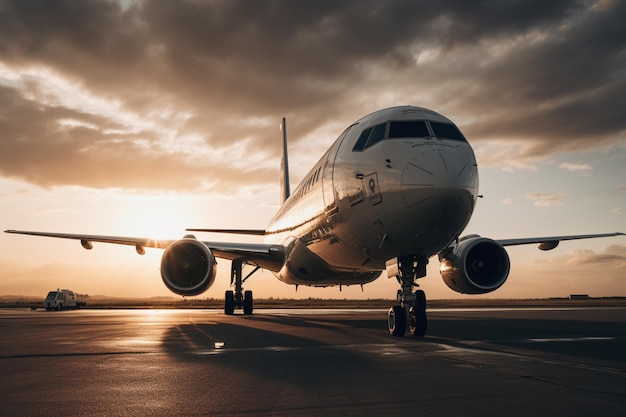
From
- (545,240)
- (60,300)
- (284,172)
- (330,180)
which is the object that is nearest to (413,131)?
(330,180)

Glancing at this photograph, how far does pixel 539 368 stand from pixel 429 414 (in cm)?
305

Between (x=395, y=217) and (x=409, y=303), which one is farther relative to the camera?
(x=409, y=303)

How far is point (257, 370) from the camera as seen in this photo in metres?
6.85

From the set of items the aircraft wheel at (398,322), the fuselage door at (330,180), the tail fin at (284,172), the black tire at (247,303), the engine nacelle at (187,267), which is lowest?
the aircraft wheel at (398,322)

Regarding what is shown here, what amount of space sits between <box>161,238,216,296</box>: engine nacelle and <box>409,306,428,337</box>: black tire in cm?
732

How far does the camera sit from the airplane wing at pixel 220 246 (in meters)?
22.3

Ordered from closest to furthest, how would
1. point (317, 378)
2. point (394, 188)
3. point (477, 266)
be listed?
point (317, 378)
point (394, 188)
point (477, 266)

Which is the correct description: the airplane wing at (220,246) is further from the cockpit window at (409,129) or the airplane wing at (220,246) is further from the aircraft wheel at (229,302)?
the cockpit window at (409,129)

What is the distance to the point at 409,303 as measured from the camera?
12141mm

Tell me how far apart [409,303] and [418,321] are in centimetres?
48

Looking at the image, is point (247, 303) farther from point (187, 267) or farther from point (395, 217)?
point (395, 217)

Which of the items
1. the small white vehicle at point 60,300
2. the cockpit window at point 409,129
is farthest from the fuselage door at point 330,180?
the small white vehicle at point 60,300

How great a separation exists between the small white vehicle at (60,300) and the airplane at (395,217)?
26684 millimetres

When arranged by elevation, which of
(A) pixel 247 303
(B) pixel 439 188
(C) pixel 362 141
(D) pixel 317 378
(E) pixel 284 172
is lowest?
(D) pixel 317 378
